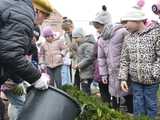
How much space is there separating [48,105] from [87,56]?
3663 millimetres

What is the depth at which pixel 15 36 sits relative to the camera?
4.24 meters

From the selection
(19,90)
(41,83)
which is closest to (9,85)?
(19,90)

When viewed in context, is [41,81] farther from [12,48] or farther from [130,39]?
[130,39]

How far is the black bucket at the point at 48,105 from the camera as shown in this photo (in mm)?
4590

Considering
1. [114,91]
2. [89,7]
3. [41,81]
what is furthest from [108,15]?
[41,81]

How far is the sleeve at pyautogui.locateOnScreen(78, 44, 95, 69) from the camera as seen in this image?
26.8 feet

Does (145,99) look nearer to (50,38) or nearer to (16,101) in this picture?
(16,101)

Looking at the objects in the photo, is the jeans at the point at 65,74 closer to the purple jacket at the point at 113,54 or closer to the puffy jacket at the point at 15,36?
the purple jacket at the point at 113,54

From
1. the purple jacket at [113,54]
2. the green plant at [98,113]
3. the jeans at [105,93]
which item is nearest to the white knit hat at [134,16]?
the purple jacket at [113,54]

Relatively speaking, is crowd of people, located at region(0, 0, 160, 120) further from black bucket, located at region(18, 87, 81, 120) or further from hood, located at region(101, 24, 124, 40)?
black bucket, located at region(18, 87, 81, 120)

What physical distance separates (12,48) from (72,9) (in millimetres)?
6690

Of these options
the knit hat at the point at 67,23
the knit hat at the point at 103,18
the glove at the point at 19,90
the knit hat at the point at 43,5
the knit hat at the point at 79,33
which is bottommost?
the glove at the point at 19,90

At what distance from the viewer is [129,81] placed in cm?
645

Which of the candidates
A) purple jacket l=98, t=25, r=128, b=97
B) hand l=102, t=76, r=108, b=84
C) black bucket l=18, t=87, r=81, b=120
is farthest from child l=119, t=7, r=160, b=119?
black bucket l=18, t=87, r=81, b=120
